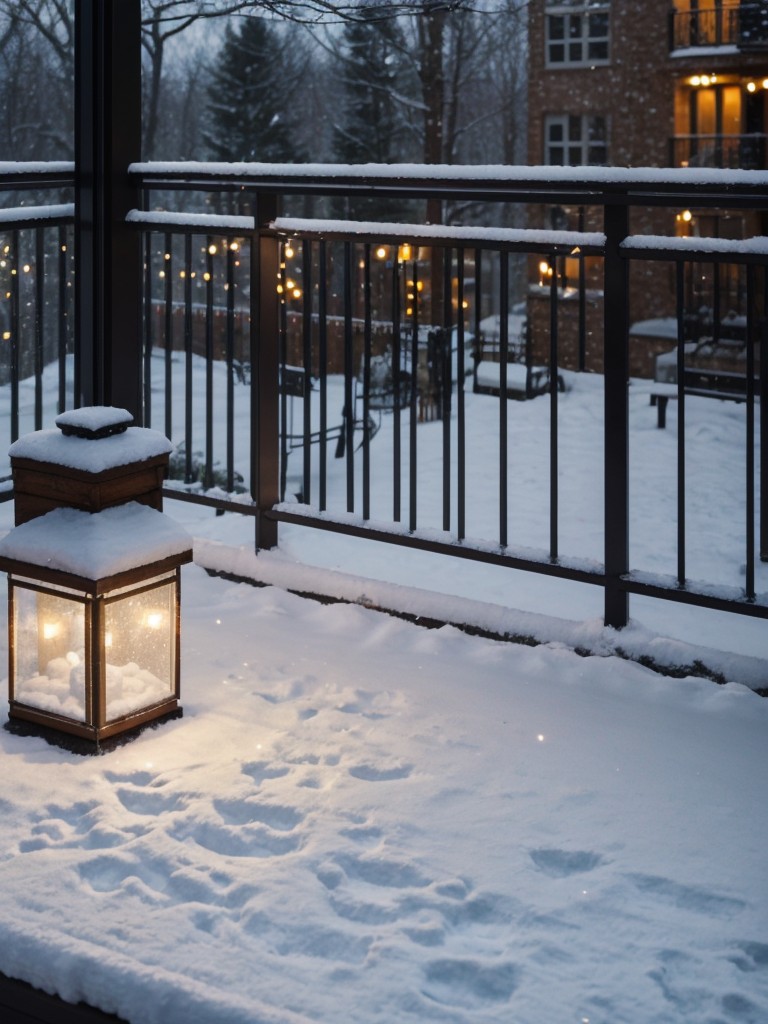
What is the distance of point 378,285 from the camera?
23656mm

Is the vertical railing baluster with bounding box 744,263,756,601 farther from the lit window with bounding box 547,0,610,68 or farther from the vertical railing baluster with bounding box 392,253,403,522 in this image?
the lit window with bounding box 547,0,610,68

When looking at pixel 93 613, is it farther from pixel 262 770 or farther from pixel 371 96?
pixel 371 96

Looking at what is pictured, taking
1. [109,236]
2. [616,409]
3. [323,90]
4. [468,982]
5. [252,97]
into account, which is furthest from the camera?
[323,90]

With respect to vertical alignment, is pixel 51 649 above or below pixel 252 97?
below

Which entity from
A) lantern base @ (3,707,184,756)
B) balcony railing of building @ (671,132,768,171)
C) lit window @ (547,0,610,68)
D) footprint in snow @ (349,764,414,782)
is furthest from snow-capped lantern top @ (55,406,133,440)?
lit window @ (547,0,610,68)

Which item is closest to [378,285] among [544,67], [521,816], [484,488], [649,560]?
[544,67]

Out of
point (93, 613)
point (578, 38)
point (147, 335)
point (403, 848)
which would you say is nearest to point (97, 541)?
point (93, 613)

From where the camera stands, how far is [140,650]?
2.70 m

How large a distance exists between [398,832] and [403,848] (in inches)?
2.3

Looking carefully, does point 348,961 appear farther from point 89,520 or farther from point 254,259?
point 254,259

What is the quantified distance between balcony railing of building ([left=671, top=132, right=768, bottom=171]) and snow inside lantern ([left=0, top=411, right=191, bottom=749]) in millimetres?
19565

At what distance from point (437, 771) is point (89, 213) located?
197cm

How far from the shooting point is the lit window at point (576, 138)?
23.4 m

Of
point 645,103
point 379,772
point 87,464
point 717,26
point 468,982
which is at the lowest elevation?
point 468,982
